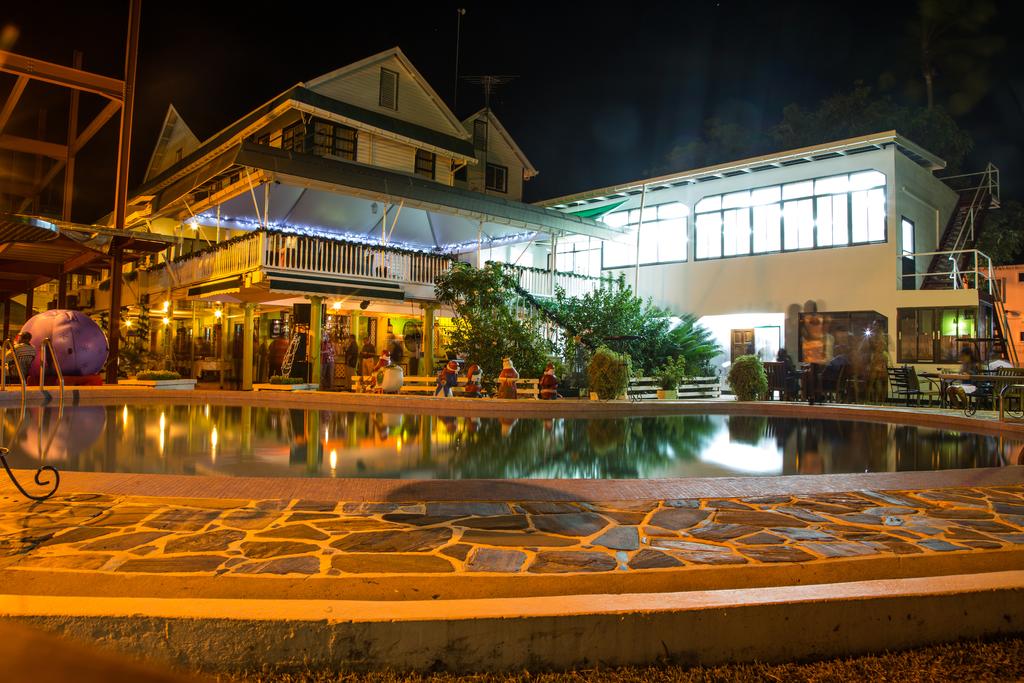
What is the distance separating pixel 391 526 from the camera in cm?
438

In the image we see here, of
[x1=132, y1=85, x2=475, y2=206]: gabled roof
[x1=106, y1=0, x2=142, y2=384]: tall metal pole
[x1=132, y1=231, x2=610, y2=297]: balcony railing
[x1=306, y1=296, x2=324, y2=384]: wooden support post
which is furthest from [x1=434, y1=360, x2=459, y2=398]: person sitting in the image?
[x1=132, y1=85, x2=475, y2=206]: gabled roof

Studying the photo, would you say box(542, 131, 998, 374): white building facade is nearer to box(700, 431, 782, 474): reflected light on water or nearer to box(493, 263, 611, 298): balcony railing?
box(493, 263, 611, 298): balcony railing

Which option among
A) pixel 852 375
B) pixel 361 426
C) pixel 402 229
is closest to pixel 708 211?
pixel 852 375

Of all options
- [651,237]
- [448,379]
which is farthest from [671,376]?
[651,237]

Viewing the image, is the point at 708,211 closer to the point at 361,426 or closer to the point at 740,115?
the point at 361,426

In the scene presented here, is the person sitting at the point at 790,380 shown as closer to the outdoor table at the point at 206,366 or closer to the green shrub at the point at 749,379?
the green shrub at the point at 749,379

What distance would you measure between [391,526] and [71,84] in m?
19.1

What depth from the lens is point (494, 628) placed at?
2.80 metres

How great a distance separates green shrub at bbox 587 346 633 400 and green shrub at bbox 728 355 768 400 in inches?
120

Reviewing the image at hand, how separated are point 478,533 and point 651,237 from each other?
2339cm

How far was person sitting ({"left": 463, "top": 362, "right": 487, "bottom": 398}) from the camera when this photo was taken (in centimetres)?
1675

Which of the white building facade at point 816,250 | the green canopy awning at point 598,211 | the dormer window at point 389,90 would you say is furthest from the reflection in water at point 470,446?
the dormer window at point 389,90

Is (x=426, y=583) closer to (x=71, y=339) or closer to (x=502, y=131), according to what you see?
(x=71, y=339)

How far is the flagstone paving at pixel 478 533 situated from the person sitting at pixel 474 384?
11.6 m
